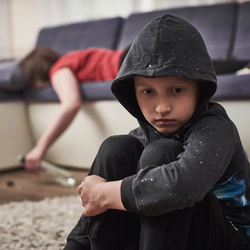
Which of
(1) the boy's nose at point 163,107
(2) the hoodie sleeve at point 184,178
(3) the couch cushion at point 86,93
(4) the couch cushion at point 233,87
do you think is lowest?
(3) the couch cushion at point 86,93

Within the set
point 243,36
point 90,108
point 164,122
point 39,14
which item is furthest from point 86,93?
point 39,14

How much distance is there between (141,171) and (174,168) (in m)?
0.06

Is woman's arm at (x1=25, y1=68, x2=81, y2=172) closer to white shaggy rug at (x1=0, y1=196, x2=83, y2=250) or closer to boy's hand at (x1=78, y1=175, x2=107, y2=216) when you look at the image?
white shaggy rug at (x1=0, y1=196, x2=83, y2=250)

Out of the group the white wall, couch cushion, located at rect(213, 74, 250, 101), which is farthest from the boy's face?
the white wall

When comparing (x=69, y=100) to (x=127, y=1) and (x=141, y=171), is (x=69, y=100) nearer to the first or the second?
(x=141, y=171)

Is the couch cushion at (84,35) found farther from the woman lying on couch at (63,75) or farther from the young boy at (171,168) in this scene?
the young boy at (171,168)

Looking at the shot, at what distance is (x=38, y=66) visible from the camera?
2.04 metres

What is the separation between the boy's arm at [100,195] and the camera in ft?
2.25

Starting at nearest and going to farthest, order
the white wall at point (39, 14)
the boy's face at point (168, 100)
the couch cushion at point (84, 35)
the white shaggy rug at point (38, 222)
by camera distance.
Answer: the boy's face at point (168, 100)
the white shaggy rug at point (38, 222)
the couch cushion at point (84, 35)
the white wall at point (39, 14)

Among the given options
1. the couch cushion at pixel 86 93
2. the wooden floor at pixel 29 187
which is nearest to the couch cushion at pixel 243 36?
the couch cushion at pixel 86 93

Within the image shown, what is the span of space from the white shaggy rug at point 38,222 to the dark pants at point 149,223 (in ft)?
0.80

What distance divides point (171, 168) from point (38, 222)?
2.27ft

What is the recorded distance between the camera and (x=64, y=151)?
2.10 metres

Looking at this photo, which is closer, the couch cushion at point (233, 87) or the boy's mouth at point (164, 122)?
the boy's mouth at point (164, 122)
